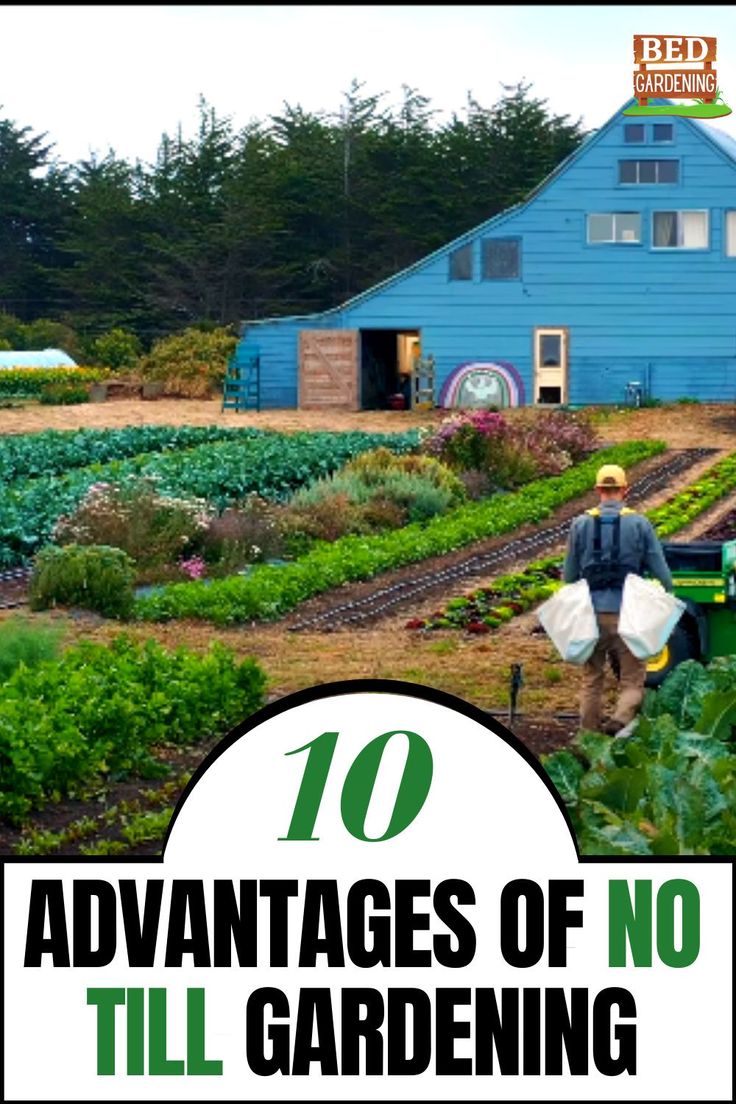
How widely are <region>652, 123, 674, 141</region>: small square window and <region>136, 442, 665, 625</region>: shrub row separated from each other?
13.7 m

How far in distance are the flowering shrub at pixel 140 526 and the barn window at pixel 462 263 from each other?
2074 cm

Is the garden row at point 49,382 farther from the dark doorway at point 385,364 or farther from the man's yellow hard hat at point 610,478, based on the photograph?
the man's yellow hard hat at point 610,478

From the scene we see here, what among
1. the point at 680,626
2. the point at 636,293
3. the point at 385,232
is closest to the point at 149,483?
the point at 680,626

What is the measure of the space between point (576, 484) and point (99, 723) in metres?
16.8

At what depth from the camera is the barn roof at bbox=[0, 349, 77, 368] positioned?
1960 inches

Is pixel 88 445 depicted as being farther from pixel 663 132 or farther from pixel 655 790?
pixel 655 790

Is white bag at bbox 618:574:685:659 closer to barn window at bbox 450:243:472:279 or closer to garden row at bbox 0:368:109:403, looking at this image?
barn window at bbox 450:243:472:279

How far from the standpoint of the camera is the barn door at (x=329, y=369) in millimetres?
39719

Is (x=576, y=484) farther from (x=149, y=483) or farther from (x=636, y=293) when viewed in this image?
(x=636, y=293)

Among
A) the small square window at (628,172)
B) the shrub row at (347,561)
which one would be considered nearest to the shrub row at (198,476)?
the shrub row at (347,561)

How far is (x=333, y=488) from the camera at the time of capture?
23062mm

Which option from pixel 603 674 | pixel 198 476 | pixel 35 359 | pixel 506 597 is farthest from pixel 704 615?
pixel 35 359

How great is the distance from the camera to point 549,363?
3972 cm

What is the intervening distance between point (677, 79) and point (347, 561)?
73.3ft
